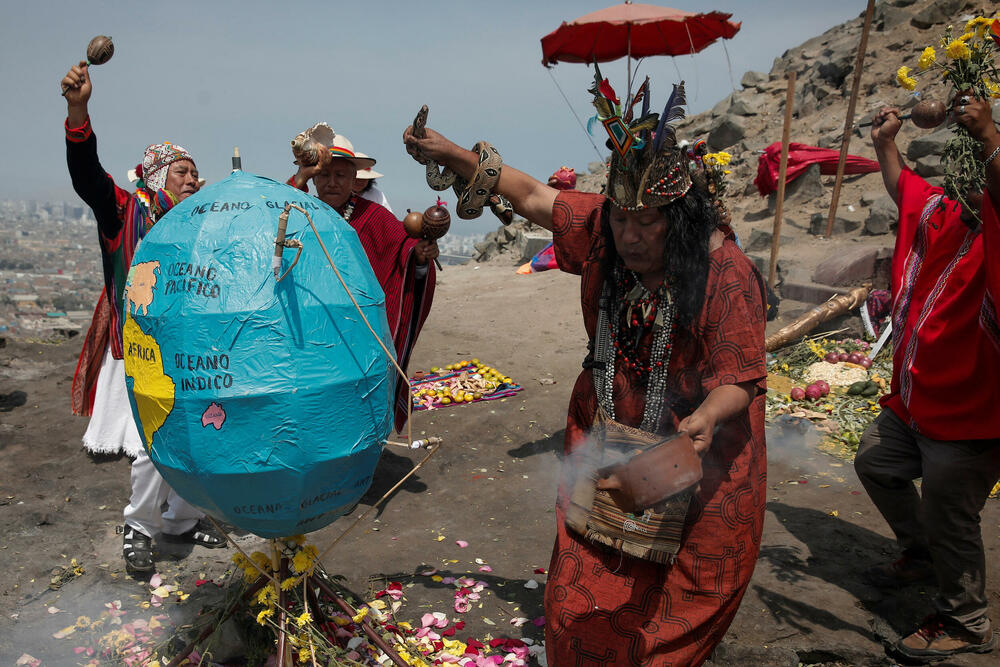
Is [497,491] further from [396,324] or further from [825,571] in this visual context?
[825,571]

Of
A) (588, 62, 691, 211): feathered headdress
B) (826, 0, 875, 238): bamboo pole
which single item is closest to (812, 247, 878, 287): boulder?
(826, 0, 875, 238): bamboo pole

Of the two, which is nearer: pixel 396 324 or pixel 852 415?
pixel 396 324

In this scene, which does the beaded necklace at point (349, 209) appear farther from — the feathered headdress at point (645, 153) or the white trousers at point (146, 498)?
the feathered headdress at point (645, 153)

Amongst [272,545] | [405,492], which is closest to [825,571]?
[405,492]

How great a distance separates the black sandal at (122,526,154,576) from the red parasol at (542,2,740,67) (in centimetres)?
519

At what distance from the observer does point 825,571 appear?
4066 mm

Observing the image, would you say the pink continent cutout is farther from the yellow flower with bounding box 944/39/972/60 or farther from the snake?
the yellow flower with bounding box 944/39/972/60

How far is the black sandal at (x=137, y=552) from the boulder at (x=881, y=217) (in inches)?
447

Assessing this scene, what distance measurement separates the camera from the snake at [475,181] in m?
2.80

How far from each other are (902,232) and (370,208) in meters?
3.40

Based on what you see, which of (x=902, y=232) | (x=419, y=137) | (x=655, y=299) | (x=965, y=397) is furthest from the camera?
(x=902, y=232)

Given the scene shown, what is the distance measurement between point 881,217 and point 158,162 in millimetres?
10957

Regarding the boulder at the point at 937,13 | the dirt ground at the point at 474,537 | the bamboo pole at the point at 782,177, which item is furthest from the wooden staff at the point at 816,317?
the boulder at the point at 937,13

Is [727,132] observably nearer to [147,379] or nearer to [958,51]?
[958,51]
